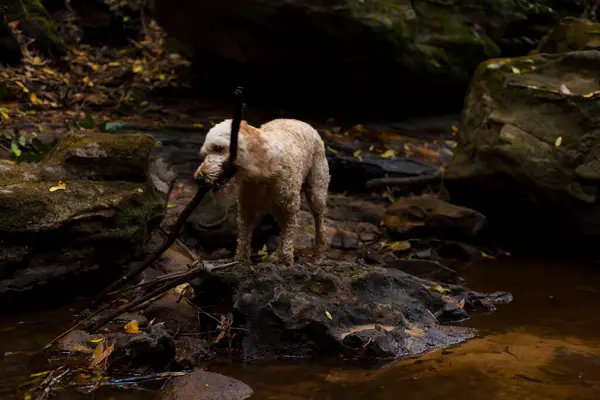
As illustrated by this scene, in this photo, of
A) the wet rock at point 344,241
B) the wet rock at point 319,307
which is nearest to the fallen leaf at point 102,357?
the wet rock at point 319,307

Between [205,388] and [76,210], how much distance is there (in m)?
2.43

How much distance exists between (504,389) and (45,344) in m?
3.24

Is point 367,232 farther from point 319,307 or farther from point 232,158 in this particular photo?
point 232,158

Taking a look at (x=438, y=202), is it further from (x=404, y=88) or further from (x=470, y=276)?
(x=404, y=88)

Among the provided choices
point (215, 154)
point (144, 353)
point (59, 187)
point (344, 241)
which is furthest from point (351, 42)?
point (144, 353)

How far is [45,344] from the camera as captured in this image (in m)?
4.75

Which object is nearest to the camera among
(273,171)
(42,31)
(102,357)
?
(102,357)

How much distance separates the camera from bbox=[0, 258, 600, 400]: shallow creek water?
13.3 feet

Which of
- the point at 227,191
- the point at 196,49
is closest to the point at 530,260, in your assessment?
the point at 227,191

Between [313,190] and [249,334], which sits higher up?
[313,190]

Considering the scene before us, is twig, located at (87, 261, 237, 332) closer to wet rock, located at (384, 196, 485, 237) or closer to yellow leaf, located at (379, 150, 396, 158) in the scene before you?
wet rock, located at (384, 196, 485, 237)

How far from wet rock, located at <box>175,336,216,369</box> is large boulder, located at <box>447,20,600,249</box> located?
5280 mm

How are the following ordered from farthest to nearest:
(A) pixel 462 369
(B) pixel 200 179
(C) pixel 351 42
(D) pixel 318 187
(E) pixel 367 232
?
1. (C) pixel 351 42
2. (E) pixel 367 232
3. (D) pixel 318 187
4. (B) pixel 200 179
5. (A) pixel 462 369

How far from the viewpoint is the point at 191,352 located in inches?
183
